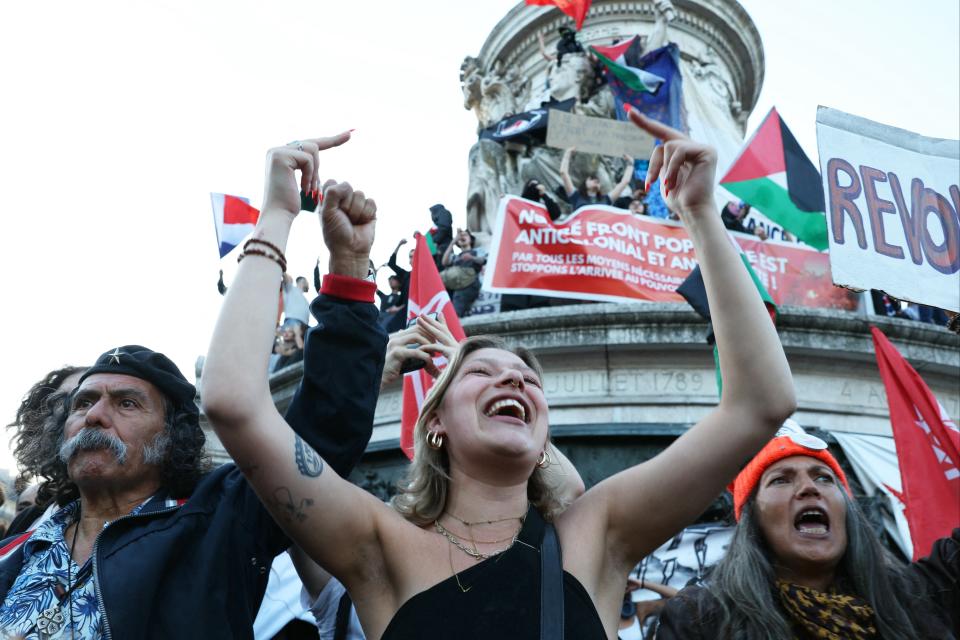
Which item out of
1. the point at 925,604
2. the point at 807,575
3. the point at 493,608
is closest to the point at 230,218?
the point at 807,575

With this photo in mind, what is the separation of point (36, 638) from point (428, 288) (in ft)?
14.5

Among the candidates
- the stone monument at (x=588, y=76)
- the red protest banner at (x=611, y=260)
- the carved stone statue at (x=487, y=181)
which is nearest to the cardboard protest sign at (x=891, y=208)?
the red protest banner at (x=611, y=260)

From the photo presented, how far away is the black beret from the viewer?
2824 millimetres

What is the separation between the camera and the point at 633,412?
8.14 metres

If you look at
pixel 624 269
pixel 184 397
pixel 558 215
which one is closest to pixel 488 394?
pixel 184 397

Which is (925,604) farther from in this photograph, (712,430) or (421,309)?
(421,309)

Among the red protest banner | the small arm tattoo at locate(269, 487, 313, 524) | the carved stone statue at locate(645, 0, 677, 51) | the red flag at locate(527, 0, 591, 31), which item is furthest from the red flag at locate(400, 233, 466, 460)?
the carved stone statue at locate(645, 0, 677, 51)

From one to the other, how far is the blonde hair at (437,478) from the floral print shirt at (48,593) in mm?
808

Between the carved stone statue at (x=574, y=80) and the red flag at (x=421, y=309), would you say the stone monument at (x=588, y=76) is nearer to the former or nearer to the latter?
the carved stone statue at (x=574, y=80)

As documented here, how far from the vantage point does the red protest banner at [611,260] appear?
29.5ft

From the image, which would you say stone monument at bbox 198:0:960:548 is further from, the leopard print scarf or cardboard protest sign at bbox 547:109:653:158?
the leopard print scarf

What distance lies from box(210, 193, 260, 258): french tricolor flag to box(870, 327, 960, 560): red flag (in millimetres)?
6435

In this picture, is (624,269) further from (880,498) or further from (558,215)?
(880,498)

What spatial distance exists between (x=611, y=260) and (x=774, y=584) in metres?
6.28
